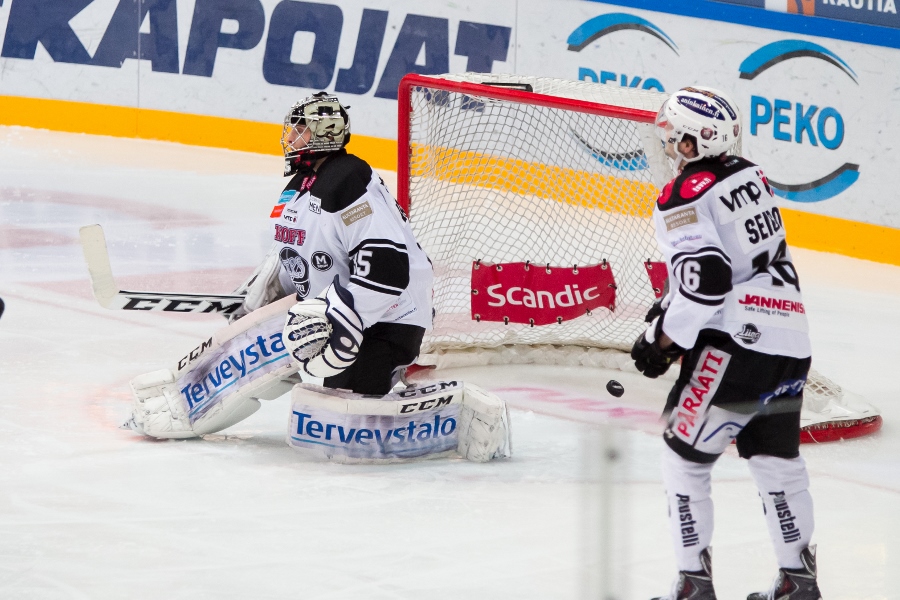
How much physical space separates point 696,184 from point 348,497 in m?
1.21

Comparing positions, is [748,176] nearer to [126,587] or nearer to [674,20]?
[126,587]

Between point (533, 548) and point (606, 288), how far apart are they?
1726 millimetres

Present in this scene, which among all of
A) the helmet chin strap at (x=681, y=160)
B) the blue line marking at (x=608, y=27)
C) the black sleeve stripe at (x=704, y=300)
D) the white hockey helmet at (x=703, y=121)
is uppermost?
the blue line marking at (x=608, y=27)

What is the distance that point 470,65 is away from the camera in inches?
320

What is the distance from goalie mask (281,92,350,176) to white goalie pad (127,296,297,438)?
363 mm

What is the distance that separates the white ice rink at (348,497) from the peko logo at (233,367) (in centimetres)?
14

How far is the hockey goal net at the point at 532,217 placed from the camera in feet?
14.6

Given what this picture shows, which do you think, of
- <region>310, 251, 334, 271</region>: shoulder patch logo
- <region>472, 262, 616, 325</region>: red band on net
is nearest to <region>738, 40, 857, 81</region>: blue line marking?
<region>472, 262, 616, 325</region>: red band on net

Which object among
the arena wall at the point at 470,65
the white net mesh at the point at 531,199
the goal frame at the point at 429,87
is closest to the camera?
the goal frame at the point at 429,87

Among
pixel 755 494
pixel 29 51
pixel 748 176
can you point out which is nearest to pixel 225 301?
pixel 755 494

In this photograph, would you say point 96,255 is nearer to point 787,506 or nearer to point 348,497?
point 348,497

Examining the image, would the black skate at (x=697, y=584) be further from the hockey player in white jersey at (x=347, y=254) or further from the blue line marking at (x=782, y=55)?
the blue line marking at (x=782, y=55)

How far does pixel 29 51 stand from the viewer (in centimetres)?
928

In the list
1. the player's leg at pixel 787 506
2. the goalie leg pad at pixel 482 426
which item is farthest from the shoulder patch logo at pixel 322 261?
the player's leg at pixel 787 506
